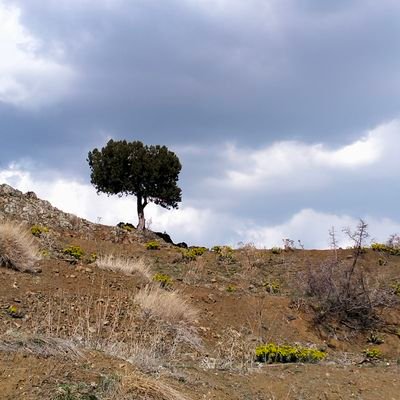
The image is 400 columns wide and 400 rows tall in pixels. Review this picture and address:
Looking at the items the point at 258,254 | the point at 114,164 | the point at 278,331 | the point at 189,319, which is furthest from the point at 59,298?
the point at 114,164

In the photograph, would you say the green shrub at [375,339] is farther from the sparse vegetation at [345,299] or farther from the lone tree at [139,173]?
the lone tree at [139,173]

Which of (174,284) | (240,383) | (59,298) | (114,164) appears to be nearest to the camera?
(240,383)

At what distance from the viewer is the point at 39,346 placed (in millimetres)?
5414

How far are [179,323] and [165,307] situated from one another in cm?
37

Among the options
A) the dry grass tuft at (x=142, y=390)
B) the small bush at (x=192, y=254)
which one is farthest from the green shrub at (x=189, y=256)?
the dry grass tuft at (x=142, y=390)

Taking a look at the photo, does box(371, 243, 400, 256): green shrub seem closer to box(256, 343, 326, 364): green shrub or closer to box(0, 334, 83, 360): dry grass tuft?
box(256, 343, 326, 364): green shrub

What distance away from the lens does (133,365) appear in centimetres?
543

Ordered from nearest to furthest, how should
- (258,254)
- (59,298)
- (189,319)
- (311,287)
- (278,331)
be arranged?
(59,298) < (189,319) < (278,331) < (311,287) < (258,254)

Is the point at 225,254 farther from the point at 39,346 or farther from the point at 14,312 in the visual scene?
the point at 39,346

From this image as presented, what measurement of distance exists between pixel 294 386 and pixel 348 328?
7.63 meters

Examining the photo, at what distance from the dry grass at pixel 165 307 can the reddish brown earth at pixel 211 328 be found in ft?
0.92

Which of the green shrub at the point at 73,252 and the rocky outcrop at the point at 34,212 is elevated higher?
the rocky outcrop at the point at 34,212

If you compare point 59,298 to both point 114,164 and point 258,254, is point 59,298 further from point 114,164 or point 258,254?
point 114,164

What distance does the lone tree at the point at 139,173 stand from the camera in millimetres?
33719
